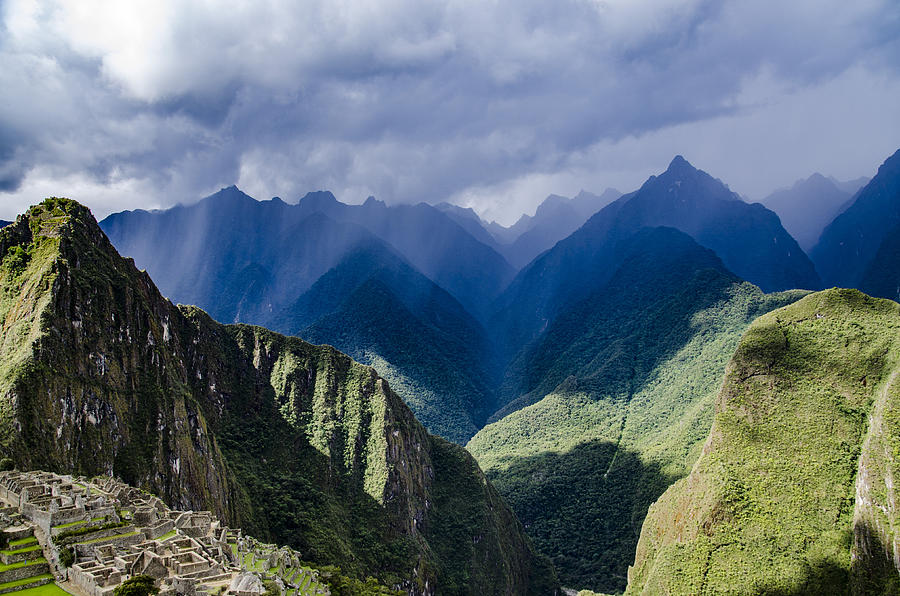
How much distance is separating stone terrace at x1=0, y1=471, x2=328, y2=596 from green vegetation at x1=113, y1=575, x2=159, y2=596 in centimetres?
41

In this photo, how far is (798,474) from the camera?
74.6 meters

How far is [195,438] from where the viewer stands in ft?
264

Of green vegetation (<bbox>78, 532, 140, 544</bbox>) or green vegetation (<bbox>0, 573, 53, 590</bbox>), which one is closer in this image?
green vegetation (<bbox>0, 573, 53, 590</bbox>)

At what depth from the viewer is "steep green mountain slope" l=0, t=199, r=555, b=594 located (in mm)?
66688

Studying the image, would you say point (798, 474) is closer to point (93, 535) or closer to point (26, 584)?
point (93, 535)

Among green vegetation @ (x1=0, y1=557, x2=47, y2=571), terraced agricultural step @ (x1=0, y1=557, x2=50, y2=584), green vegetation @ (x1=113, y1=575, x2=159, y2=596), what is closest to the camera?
green vegetation @ (x1=113, y1=575, x2=159, y2=596)

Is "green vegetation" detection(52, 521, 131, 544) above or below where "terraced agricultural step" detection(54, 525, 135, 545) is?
above

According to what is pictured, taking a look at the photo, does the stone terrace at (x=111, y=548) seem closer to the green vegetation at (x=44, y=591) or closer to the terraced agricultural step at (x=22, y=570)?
the terraced agricultural step at (x=22, y=570)

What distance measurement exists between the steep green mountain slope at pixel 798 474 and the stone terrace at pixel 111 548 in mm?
52865

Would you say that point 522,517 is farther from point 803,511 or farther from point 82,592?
point 82,592

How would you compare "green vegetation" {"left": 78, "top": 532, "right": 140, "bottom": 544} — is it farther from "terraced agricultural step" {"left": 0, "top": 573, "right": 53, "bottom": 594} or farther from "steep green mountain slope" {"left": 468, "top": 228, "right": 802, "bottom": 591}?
"steep green mountain slope" {"left": 468, "top": 228, "right": 802, "bottom": 591}

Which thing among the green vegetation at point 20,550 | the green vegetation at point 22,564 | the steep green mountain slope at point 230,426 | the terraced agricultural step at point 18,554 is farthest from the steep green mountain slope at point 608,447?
the green vegetation at point 22,564

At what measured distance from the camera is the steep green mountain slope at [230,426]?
66.7 metres

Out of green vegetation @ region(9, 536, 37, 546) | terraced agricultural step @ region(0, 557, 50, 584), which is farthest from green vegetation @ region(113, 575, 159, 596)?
green vegetation @ region(9, 536, 37, 546)
